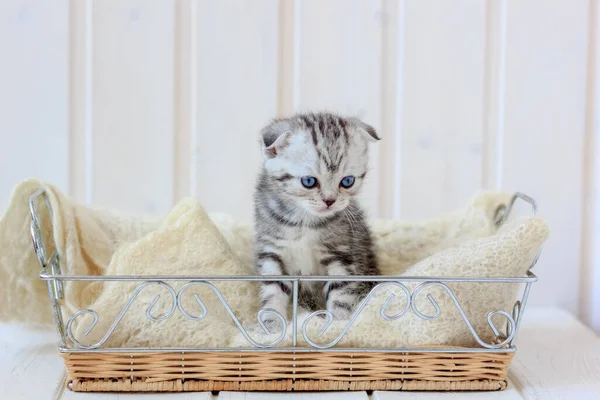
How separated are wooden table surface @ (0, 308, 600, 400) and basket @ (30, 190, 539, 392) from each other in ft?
0.04

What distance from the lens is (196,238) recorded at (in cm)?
106

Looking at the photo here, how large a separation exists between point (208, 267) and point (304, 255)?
0.14 m

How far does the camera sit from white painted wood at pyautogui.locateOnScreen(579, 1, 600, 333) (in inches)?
58.4

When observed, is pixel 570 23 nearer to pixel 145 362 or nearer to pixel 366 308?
pixel 366 308

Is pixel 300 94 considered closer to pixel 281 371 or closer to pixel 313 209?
pixel 313 209

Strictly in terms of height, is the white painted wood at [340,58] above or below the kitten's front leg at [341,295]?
above

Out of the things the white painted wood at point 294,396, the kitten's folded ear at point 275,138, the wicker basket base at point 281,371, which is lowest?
the white painted wood at point 294,396

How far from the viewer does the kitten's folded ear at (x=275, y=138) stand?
1.02 m

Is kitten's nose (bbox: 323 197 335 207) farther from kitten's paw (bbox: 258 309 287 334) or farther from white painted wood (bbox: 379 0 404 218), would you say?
white painted wood (bbox: 379 0 404 218)

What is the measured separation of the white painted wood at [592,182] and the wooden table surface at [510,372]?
0.20m

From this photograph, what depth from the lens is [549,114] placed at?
58.7 inches

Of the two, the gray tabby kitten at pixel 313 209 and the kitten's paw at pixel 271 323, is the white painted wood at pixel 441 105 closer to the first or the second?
the gray tabby kitten at pixel 313 209

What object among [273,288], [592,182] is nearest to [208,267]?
[273,288]

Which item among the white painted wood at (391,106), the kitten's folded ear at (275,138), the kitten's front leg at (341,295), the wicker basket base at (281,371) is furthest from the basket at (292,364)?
the white painted wood at (391,106)
